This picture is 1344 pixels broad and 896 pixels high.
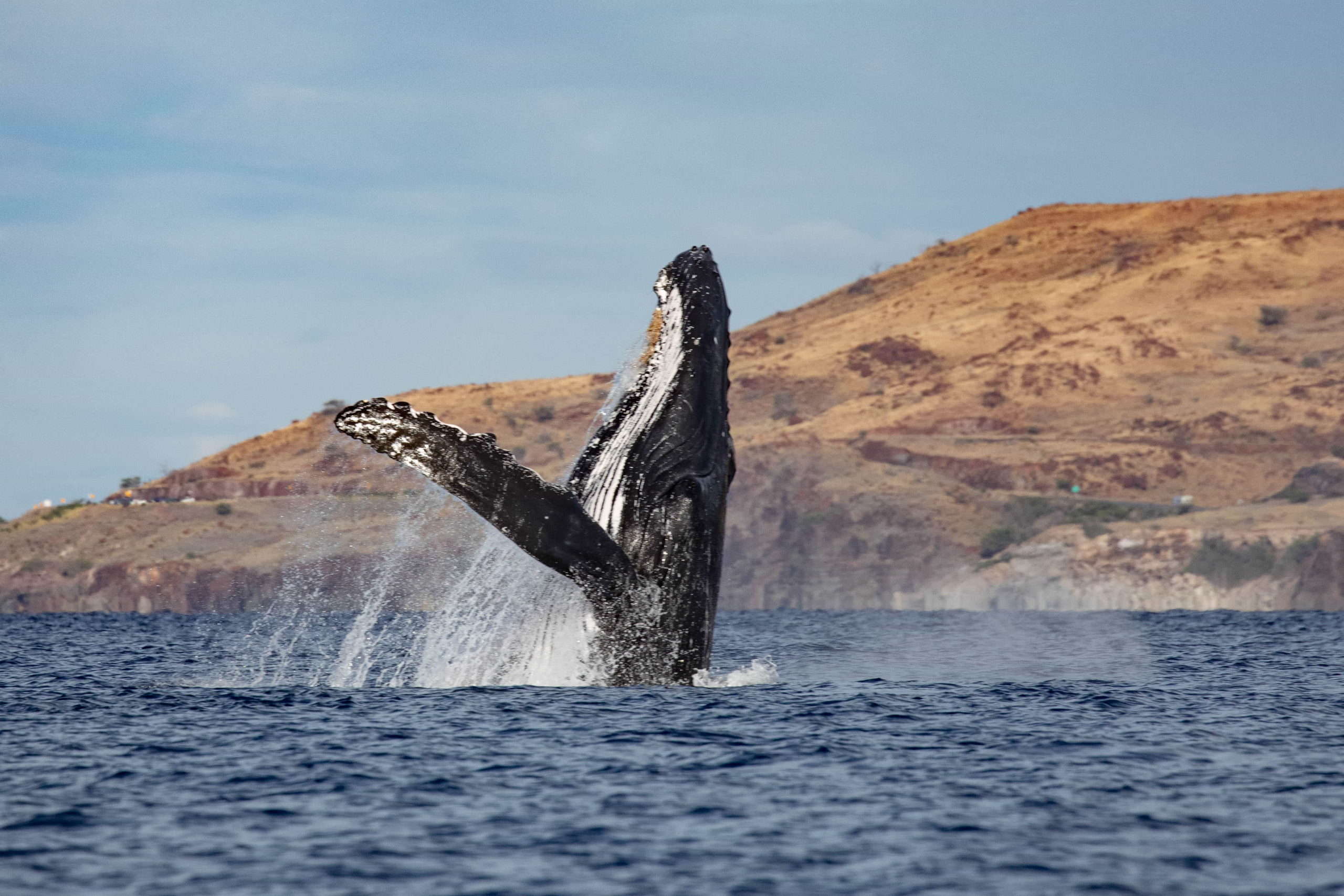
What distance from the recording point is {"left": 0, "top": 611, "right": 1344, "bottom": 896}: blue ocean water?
10.3 metres

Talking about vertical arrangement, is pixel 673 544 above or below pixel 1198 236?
below

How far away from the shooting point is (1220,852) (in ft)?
35.8

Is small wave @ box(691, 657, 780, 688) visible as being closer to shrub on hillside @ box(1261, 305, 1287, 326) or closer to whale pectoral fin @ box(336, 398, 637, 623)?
whale pectoral fin @ box(336, 398, 637, 623)

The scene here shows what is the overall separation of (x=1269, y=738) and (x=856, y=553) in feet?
241

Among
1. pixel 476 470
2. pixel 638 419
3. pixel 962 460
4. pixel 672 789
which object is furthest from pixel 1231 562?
pixel 476 470

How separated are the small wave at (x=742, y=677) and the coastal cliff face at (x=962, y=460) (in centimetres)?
5164

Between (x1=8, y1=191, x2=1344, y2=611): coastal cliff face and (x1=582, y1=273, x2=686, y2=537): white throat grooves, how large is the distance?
6076 cm

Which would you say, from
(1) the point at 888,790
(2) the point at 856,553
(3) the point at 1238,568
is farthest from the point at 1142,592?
(1) the point at 888,790

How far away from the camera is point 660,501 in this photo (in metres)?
15.2

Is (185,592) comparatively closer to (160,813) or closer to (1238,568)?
(1238,568)

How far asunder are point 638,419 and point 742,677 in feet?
24.4

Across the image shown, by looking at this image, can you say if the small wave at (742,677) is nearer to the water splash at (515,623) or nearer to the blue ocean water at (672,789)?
the blue ocean water at (672,789)

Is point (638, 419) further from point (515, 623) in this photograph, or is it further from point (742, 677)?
point (742, 677)

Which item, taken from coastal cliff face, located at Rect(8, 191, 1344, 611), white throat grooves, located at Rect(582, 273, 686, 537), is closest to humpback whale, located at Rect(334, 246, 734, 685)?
white throat grooves, located at Rect(582, 273, 686, 537)
